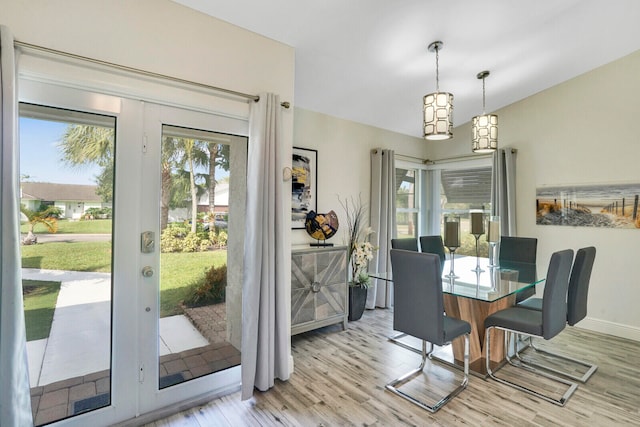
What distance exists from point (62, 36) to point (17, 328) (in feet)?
4.99

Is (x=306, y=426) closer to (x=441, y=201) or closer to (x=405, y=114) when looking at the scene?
(x=405, y=114)

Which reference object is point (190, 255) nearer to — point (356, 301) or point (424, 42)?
point (356, 301)

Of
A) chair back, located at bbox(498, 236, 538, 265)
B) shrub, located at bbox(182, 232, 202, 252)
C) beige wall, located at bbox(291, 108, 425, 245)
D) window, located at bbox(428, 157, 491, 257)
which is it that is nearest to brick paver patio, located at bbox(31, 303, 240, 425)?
shrub, located at bbox(182, 232, 202, 252)

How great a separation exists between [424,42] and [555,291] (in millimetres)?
2242

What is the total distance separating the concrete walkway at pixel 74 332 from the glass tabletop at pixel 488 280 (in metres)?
2.20

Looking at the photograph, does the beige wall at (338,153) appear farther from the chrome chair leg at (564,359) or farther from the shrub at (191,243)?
the chrome chair leg at (564,359)

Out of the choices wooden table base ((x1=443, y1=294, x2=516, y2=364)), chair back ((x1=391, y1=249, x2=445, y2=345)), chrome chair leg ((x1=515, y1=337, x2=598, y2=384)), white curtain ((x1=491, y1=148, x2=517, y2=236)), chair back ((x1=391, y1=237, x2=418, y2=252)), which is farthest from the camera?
white curtain ((x1=491, y1=148, x2=517, y2=236))

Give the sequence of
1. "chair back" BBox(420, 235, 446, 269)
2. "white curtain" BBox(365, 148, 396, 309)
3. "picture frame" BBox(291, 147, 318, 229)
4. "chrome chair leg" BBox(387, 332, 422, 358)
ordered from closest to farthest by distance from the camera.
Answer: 1. "chrome chair leg" BBox(387, 332, 422, 358)
2. "picture frame" BBox(291, 147, 318, 229)
3. "chair back" BBox(420, 235, 446, 269)
4. "white curtain" BBox(365, 148, 396, 309)

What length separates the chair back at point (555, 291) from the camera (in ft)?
7.63

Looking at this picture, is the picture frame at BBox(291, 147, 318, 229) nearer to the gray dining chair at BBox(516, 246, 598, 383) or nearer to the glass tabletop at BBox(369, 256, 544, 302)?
the glass tabletop at BBox(369, 256, 544, 302)

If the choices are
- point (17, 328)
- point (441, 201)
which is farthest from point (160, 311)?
point (441, 201)

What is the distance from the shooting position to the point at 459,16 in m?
2.55

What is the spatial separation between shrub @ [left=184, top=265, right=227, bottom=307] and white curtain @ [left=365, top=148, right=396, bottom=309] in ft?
7.88

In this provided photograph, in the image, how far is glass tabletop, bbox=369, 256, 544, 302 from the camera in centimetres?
245
